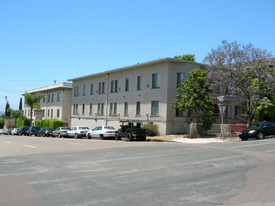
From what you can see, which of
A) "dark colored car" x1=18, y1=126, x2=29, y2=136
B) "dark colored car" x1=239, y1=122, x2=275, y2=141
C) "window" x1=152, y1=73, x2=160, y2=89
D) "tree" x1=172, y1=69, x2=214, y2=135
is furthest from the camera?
"dark colored car" x1=18, y1=126, x2=29, y2=136

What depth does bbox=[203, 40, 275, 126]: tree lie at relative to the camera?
27266 mm

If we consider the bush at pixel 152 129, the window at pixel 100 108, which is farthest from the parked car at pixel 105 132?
the window at pixel 100 108

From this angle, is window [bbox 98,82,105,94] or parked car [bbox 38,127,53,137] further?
window [bbox 98,82,105,94]

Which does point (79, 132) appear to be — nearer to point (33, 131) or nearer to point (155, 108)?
point (155, 108)

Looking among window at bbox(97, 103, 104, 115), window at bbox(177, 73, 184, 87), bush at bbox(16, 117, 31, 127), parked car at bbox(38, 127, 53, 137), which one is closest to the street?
window at bbox(177, 73, 184, 87)

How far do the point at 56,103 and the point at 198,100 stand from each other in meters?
36.6

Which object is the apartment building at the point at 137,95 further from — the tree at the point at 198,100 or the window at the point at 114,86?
the tree at the point at 198,100

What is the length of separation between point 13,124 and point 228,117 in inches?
2416

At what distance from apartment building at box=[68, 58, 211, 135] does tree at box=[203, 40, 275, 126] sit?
4.90m

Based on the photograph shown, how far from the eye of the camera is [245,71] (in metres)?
27.4

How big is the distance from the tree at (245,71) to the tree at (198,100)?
1.06 meters

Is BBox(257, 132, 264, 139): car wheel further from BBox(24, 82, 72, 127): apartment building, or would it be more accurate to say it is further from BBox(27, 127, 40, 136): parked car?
BBox(24, 82, 72, 127): apartment building

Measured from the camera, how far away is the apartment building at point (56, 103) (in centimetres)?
5509

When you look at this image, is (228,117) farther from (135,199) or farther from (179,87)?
(135,199)
